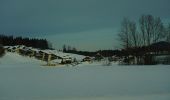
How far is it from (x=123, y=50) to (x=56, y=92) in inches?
1388

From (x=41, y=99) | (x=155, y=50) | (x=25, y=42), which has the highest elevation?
(x=25, y=42)

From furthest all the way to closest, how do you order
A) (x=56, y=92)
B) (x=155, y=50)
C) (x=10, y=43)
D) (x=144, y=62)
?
(x=10, y=43)
(x=155, y=50)
(x=144, y=62)
(x=56, y=92)

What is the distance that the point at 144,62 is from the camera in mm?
40812

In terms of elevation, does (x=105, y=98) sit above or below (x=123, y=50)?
below


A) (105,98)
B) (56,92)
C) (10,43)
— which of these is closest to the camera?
(105,98)

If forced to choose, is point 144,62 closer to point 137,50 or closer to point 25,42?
point 137,50

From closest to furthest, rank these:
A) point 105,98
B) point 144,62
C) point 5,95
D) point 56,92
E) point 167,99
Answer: point 167,99 → point 105,98 → point 5,95 → point 56,92 → point 144,62

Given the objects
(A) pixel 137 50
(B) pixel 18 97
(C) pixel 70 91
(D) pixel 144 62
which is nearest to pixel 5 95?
(B) pixel 18 97

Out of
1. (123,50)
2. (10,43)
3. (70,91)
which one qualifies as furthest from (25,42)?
(70,91)

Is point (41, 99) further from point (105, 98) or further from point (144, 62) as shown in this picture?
point (144, 62)

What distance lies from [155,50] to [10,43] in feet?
233

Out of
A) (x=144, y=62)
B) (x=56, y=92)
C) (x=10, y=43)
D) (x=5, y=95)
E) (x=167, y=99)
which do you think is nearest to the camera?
(x=167, y=99)

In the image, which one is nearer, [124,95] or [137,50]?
[124,95]

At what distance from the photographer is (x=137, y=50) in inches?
1779
